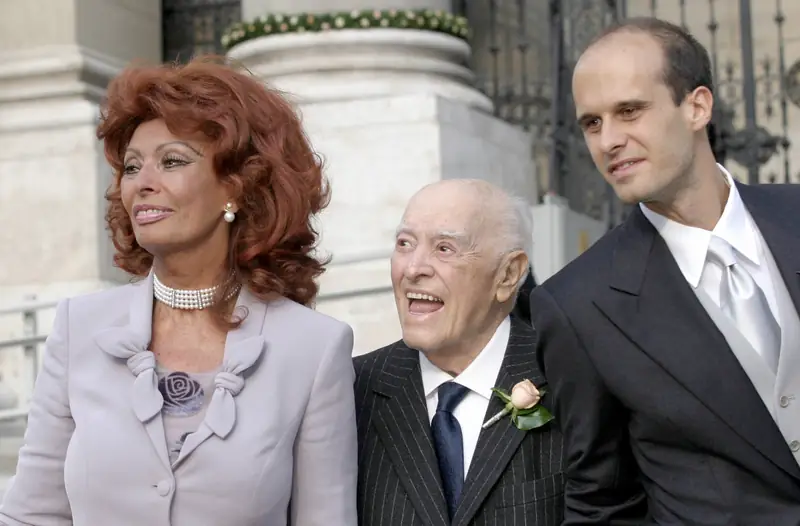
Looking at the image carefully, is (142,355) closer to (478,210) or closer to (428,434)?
(428,434)

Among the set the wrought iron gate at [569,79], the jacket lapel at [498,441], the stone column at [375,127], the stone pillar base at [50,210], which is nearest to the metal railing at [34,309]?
the stone column at [375,127]

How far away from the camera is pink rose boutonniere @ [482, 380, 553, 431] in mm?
3393

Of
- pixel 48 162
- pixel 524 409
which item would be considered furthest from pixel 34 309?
pixel 524 409

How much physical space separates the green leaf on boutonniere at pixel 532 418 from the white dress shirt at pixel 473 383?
118 millimetres

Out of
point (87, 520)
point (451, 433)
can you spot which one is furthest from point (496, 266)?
point (87, 520)

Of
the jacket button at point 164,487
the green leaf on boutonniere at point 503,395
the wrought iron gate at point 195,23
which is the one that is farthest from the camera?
the wrought iron gate at point 195,23

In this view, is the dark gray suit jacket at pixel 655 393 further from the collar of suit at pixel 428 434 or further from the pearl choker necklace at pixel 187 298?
the pearl choker necklace at pixel 187 298

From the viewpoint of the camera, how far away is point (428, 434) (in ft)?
11.4

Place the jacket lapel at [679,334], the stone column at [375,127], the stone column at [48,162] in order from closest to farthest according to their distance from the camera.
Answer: the jacket lapel at [679,334], the stone column at [375,127], the stone column at [48,162]

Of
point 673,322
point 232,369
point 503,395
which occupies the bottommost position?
point 503,395

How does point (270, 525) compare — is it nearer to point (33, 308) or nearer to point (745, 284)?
point (745, 284)

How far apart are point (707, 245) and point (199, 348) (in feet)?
4.04

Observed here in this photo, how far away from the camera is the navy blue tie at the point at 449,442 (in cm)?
340

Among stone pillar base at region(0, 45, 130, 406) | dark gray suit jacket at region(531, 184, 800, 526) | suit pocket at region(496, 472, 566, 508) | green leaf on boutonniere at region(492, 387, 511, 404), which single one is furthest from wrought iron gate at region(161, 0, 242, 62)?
dark gray suit jacket at region(531, 184, 800, 526)
